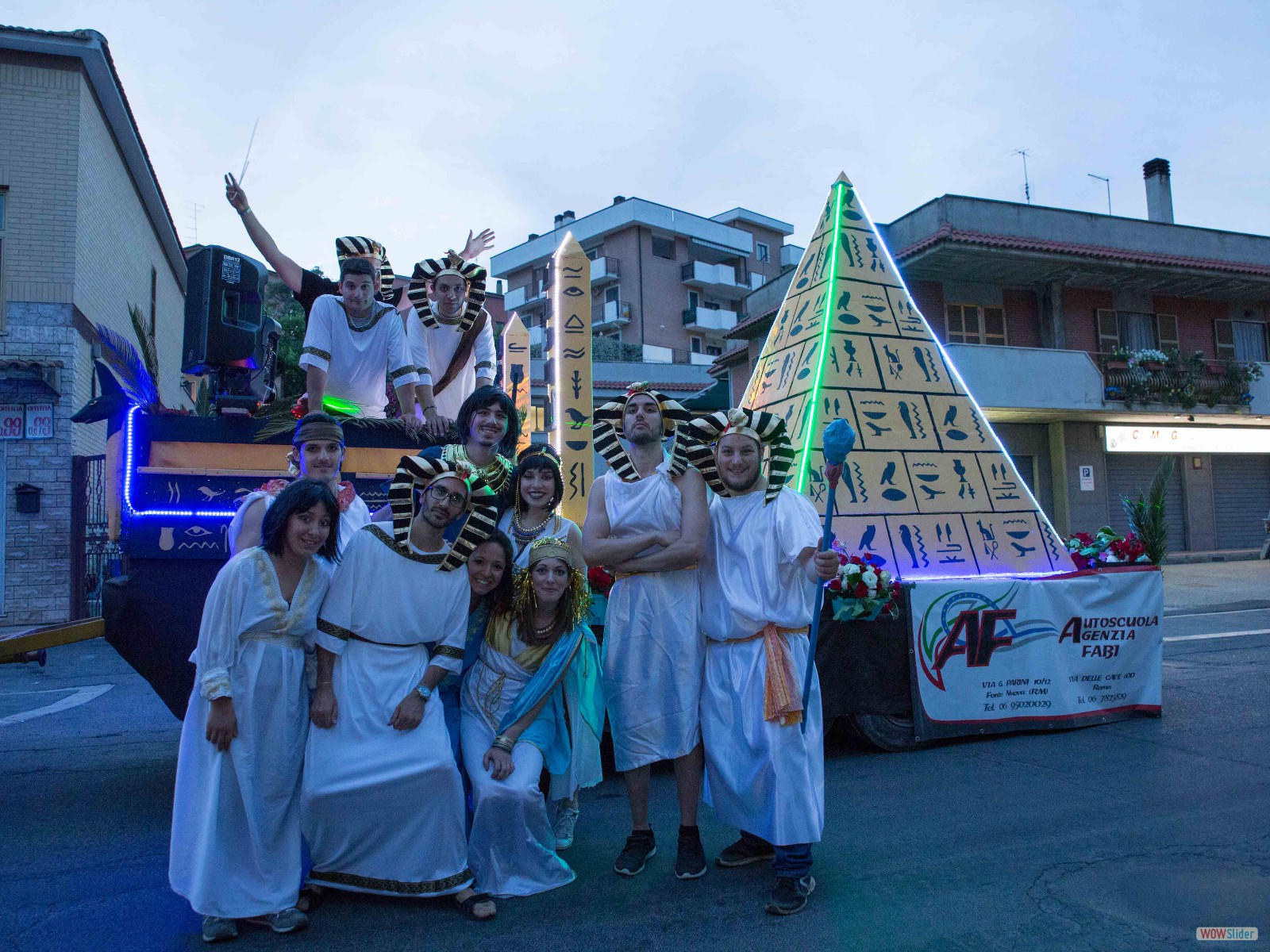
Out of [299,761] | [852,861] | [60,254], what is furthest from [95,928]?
[60,254]

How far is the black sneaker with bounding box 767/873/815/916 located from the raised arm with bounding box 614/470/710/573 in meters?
1.24

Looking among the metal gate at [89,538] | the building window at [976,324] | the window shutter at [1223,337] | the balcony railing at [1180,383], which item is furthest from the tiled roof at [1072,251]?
the metal gate at [89,538]

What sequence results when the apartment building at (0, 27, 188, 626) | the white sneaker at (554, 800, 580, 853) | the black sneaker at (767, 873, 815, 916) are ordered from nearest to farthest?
the black sneaker at (767, 873, 815, 916)
the white sneaker at (554, 800, 580, 853)
the apartment building at (0, 27, 188, 626)

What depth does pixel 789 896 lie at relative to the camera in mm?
3258

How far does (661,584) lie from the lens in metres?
3.72

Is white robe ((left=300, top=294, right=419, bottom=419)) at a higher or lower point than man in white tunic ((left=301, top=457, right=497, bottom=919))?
higher

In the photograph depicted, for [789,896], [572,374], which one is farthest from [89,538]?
[789,896]

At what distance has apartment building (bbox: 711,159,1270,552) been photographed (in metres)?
18.2

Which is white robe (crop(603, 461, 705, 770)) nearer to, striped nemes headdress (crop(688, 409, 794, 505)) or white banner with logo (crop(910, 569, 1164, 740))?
striped nemes headdress (crop(688, 409, 794, 505))

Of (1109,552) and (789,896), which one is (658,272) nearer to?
(1109,552)

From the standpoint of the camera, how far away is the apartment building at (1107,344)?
59.6 ft

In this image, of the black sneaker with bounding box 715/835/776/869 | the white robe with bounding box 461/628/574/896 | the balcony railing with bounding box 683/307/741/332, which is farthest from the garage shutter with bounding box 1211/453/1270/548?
the white robe with bounding box 461/628/574/896

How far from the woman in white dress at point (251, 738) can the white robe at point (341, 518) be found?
220 mm

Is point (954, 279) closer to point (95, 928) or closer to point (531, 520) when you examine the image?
point (531, 520)
